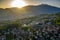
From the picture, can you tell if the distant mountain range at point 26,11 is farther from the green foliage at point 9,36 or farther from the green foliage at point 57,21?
the green foliage at point 9,36

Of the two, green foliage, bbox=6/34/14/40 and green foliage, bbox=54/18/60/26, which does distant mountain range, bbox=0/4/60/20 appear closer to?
green foliage, bbox=54/18/60/26

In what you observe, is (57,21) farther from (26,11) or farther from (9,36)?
(9,36)

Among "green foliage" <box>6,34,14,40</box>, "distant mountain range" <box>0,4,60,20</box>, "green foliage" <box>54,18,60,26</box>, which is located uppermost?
"distant mountain range" <box>0,4,60,20</box>

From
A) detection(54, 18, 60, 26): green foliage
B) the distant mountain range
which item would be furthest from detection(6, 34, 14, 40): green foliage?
detection(54, 18, 60, 26): green foliage

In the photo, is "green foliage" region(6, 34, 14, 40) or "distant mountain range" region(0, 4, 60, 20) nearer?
"green foliage" region(6, 34, 14, 40)

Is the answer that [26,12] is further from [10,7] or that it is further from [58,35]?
[58,35]

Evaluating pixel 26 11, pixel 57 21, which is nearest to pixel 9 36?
pixel 26 11

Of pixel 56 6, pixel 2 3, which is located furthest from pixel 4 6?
pixel 56 6

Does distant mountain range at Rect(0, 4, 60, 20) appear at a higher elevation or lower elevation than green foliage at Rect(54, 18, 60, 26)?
higher

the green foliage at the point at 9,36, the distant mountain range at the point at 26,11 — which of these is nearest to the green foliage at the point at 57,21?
the distant mountain range at the point at 26,11
